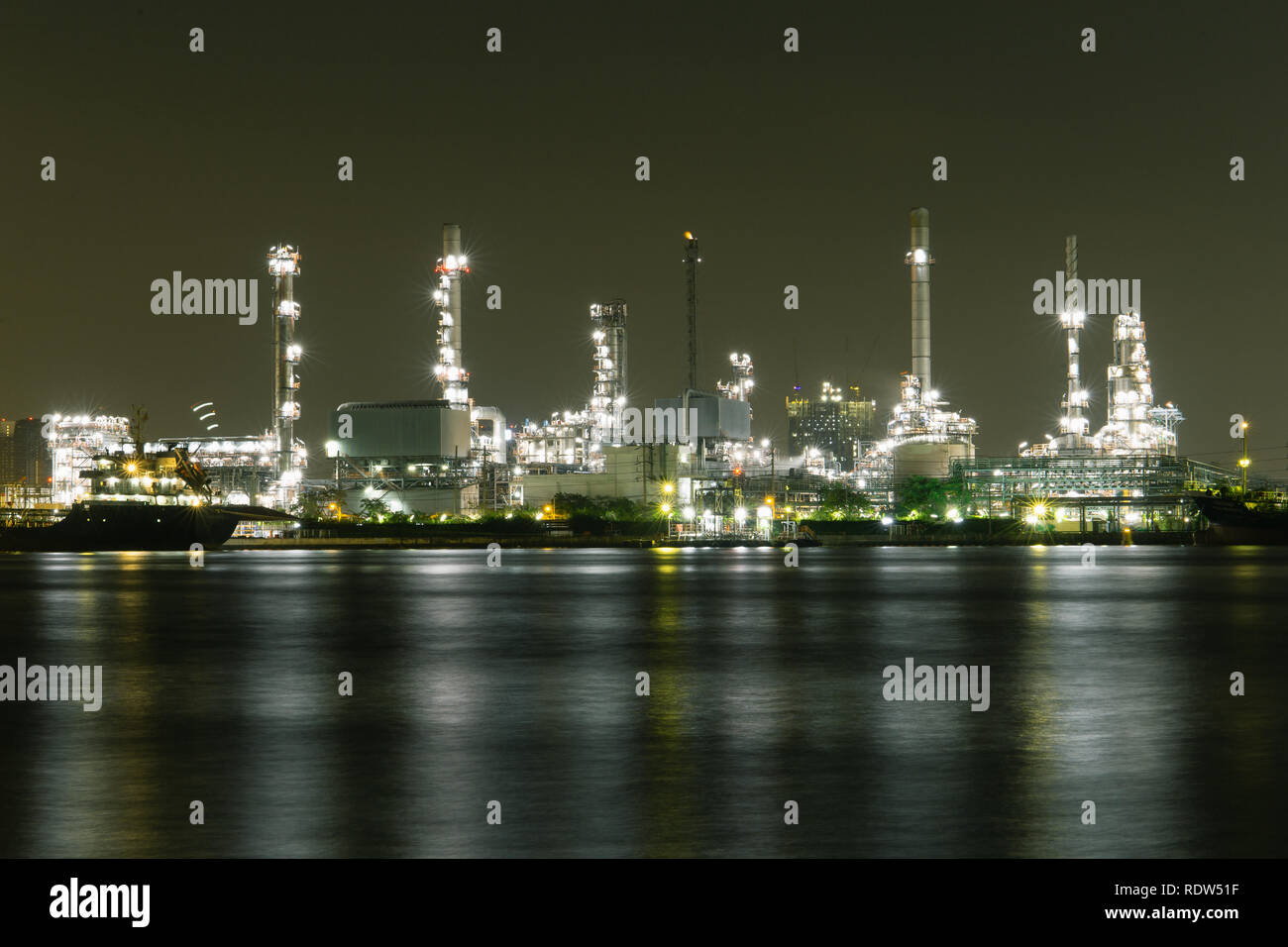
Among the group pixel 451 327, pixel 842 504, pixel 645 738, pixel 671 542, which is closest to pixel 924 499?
pixel 842 504

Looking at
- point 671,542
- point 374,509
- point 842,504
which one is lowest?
point 671,542

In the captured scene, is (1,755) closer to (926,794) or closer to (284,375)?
(926,794)

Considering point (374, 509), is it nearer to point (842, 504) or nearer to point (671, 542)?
point (671, 542)

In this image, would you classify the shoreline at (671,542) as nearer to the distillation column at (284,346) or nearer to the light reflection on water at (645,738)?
the distillation column at (284,346)

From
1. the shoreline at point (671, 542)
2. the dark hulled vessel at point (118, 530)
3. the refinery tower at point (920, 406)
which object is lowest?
the shoreline at point (671, 542)

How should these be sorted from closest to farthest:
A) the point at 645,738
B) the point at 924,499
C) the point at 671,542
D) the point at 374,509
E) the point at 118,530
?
the point at 645,738
the point at 118,530
the point at 671,542
the point at 924,499
the point at 374,509

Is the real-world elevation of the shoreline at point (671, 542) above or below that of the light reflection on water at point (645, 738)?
below

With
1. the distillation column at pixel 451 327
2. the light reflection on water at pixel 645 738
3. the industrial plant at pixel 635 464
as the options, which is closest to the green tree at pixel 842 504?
the industrial plant at pixel 635 464

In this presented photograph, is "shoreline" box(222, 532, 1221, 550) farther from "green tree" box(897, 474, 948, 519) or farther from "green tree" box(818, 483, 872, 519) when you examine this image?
"green tree" box(818, 483, 872, 519)
